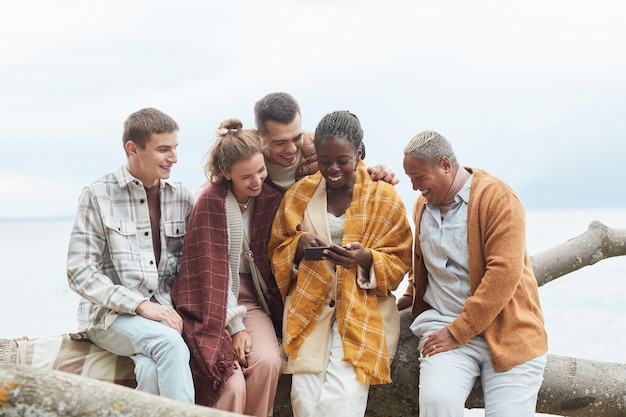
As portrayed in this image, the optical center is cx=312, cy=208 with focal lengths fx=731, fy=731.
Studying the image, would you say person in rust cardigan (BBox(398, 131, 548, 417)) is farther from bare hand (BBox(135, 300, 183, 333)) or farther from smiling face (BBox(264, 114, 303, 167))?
bare hand (BBox(135, 300, 183, 333))

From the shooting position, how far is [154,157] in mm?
3604

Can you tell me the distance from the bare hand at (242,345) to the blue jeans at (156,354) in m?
0.28

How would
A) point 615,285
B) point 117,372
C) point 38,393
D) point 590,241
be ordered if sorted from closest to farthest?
1. point 38,393
2. point 117,372
3. point 590,241
4. point 615,285

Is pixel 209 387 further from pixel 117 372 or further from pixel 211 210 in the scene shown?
pixel 211 210

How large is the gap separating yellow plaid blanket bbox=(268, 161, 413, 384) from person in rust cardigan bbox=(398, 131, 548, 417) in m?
0.17

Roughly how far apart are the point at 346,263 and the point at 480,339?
722mm

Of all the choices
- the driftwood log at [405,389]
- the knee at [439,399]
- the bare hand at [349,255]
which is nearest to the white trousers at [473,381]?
the knee at [439,399]

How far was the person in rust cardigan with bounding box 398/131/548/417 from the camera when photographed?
3303mm

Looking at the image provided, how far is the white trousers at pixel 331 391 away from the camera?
3.32 metres

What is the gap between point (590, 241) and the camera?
15.9 feet

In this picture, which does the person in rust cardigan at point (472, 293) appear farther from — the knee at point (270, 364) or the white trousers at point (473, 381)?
the knee at point (270, 364)

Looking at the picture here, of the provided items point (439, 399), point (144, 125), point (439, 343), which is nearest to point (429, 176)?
point (439, 343)

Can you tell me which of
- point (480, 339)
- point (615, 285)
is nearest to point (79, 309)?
point (480, 339)

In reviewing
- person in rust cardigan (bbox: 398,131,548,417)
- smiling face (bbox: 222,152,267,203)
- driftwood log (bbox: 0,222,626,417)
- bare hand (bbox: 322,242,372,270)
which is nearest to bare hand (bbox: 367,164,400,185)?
person in rust cardigan (bbox: 398,131,548,417)
